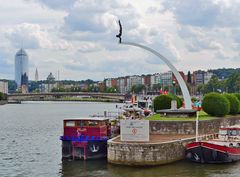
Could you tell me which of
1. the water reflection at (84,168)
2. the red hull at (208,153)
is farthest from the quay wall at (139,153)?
the red hull at (208,153)

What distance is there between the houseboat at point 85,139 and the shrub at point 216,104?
16461 millimetres

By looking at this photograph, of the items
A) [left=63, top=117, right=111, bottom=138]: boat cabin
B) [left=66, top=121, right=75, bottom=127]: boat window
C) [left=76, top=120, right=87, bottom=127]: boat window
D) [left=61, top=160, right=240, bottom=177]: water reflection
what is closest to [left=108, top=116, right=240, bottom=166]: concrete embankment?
[left=61, top=160, right=240, bottom=177]: water reflection

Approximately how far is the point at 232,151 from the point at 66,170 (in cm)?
1344

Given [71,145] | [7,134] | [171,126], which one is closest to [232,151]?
[171,126]

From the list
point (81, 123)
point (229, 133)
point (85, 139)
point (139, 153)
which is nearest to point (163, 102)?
point (229, 133)

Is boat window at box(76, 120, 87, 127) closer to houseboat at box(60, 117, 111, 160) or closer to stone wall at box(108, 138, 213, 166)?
houseboat at box(60, 117, 111, 160)

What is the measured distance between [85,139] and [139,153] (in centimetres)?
620

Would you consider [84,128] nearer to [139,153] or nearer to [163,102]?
[139,153]

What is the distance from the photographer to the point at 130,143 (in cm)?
3588

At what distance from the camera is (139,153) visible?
117 ft

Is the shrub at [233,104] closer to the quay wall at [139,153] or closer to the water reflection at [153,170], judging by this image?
the water reflection at [153,170]

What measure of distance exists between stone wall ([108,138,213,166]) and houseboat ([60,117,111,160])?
3146 mm

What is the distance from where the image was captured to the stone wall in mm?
35719

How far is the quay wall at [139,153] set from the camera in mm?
35719
